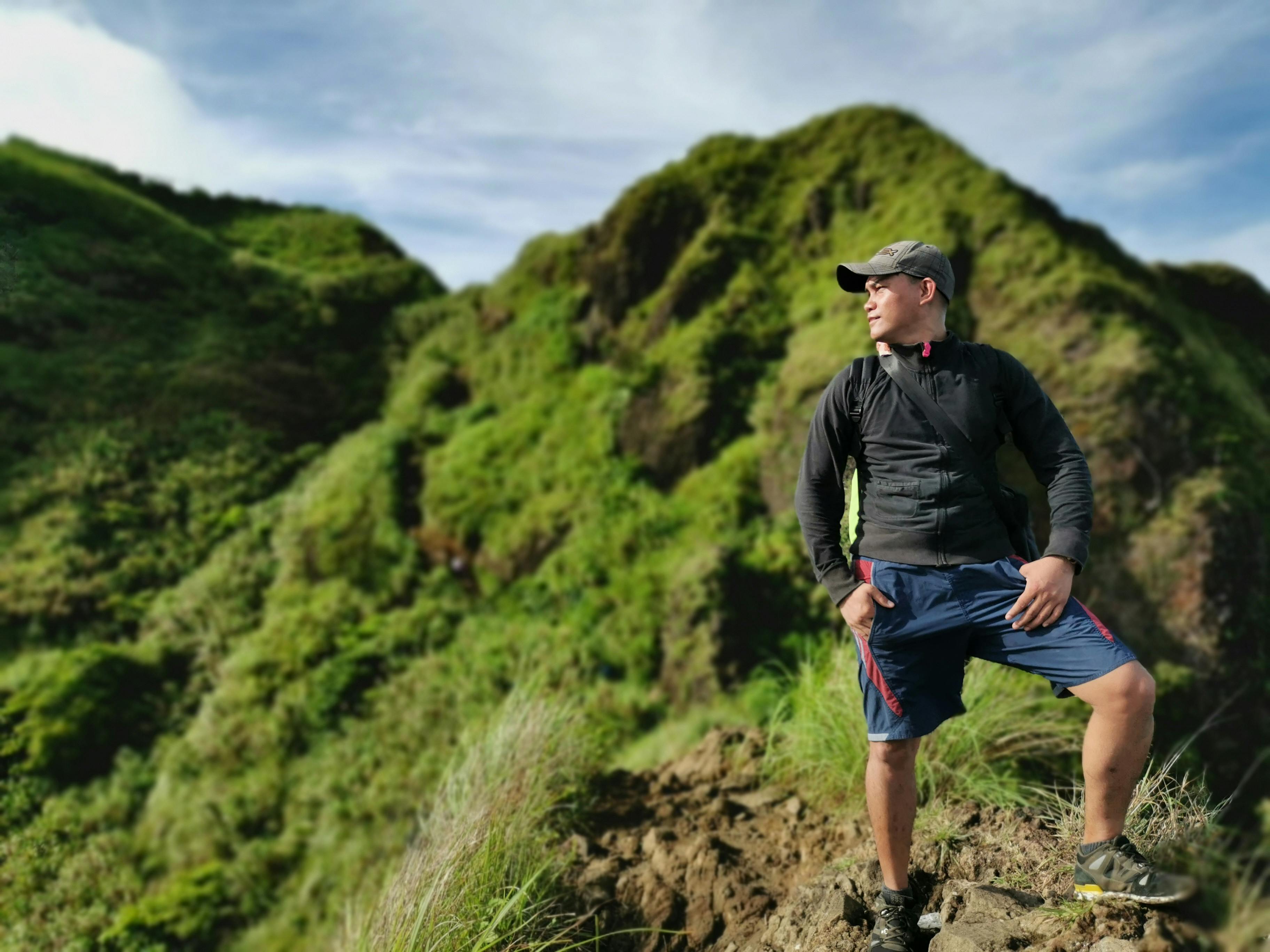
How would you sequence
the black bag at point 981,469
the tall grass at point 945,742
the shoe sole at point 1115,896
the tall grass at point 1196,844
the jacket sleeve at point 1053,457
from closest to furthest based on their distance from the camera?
the tall grass at point 1196,844
the shoe sole at point 1115,896
the jacket sleeve at point 1053,457
the black bag at point 981,469
the tall grass at point 945,742

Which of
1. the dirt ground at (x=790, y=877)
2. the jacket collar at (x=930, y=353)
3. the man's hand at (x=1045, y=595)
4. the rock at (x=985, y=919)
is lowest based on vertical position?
the dirt ground at (x=790, y=877)

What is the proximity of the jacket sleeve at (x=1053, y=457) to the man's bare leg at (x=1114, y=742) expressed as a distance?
1.10ft

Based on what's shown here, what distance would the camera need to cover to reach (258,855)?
30.5 feet

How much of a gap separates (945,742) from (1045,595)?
5.97ft

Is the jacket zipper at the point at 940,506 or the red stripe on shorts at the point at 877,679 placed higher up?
the jacket zipper at the point at 940,506

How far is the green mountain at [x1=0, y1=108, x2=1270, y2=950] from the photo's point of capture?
26.6 feet

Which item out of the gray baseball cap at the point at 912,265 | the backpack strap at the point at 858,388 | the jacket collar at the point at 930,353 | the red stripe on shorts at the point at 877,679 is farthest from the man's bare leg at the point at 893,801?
the gray baseball cap at the point at 912,265

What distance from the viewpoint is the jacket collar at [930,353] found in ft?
8.64

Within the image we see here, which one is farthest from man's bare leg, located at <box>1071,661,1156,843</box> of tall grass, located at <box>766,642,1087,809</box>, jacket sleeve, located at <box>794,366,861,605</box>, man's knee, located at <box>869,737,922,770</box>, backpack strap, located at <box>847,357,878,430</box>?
tall grass, located at <box>766,642,1087,809</box>

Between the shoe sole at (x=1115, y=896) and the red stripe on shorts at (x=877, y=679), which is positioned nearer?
the shoe sole at (x=1115, y=896)

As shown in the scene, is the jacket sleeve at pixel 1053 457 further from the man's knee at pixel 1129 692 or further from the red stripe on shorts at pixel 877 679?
the red stripe on shorts at pixel 877 679

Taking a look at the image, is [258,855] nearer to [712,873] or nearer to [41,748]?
[41,748]

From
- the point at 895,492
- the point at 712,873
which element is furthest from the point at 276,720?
the point at 895,492

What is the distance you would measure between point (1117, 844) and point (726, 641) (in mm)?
6310
